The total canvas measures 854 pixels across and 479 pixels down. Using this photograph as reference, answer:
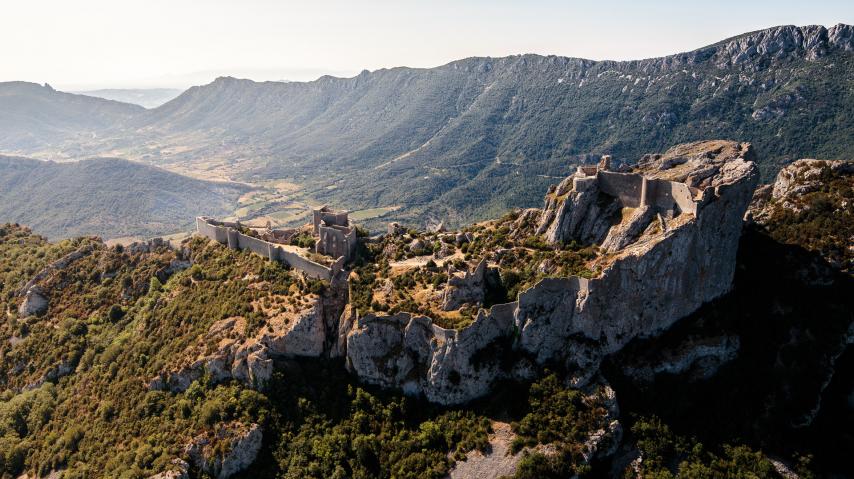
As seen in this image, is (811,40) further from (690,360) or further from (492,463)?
(492,463)

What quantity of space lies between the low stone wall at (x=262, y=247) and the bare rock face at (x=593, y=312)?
985cm

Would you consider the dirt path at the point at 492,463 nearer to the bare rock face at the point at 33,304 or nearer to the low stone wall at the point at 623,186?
the low stone wall at the point at 623,186

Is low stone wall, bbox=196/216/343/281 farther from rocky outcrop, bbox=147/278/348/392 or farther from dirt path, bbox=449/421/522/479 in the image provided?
dirt path, bbox=449/421/522/479

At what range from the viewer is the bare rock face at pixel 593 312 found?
52.9 m

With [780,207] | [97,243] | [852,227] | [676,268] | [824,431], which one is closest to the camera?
[676,268]

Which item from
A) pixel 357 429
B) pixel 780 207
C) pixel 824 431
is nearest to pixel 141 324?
pixel 357 429

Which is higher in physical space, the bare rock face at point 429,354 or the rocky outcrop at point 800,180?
the rocky outcrop at point 800,180

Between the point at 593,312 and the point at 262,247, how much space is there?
136 feet

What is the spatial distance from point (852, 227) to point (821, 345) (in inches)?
707

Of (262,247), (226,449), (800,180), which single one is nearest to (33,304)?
(262,247)

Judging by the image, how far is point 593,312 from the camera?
52969 millimetres

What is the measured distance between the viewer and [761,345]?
59312mm

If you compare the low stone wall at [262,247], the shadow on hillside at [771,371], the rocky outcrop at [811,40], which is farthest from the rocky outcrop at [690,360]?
the rocky outcrop at [811,40]

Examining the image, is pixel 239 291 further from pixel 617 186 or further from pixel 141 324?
pixel 617 186
